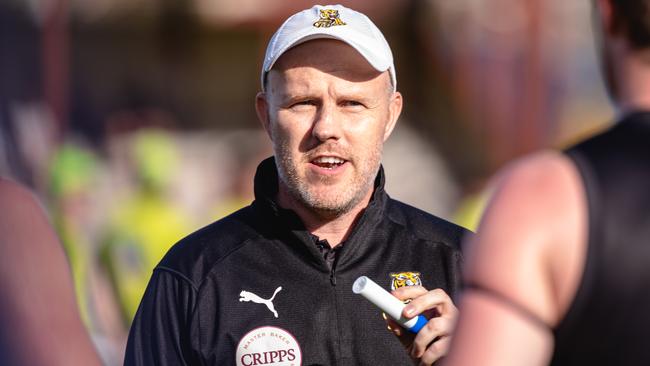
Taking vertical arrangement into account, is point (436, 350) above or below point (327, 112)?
below

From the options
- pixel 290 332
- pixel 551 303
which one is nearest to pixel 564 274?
pixel 551 303

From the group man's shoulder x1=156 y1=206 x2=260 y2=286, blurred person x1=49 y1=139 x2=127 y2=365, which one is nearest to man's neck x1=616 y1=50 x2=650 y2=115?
man's shoulder x1=156 y1=206 x2=260 y2=286

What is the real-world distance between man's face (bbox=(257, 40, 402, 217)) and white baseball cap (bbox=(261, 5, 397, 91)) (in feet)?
0.10

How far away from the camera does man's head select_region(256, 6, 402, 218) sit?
3.34 m

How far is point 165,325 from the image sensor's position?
10.5 feet

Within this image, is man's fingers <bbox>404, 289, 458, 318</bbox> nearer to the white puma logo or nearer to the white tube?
the white tube

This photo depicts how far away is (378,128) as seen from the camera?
134 inches

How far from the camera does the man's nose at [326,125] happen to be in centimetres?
330

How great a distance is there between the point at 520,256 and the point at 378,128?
4.93 feet

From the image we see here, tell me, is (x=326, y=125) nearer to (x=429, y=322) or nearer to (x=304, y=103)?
(x=304, y=103)

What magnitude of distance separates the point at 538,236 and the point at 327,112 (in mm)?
1464

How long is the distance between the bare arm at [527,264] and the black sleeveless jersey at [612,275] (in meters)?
0.02

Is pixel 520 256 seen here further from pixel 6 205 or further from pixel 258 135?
pixel 258 135

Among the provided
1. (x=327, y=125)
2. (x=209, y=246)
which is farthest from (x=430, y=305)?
(x=209, y=246)
